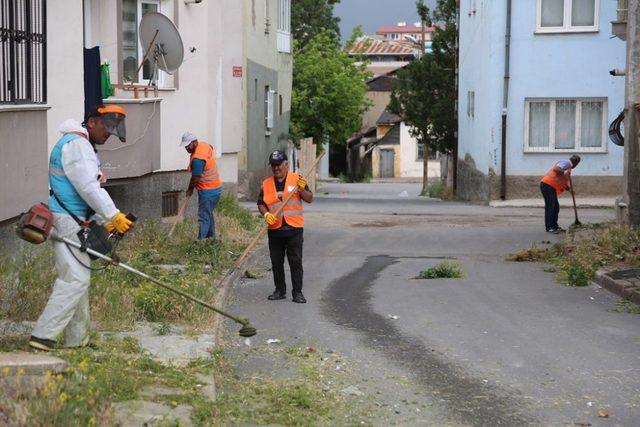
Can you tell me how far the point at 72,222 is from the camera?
8.49 meters

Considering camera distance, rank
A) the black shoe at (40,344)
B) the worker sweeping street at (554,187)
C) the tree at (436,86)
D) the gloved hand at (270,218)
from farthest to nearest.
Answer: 1. the tree at (436,86)
2. the worker sweeping street at (554,187)
3. the gloved hand at (270,218)
4. the black shoe at (40,344)

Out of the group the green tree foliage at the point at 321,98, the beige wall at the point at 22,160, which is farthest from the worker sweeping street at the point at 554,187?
the green tree foliage at the point at 321,98

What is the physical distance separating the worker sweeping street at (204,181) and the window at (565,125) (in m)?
13.9

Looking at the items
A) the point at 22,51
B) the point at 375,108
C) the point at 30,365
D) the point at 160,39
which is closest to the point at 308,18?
the point at 375,108

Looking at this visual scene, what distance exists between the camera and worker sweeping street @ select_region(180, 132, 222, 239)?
16062 millimetres

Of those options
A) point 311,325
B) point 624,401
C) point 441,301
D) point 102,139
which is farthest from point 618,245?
point 102,139

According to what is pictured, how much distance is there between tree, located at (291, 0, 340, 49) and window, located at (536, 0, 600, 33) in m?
41.5

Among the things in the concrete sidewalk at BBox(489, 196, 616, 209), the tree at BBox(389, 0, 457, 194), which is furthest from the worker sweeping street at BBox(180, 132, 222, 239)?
the tree at BBox(389, 0, 457, 194)

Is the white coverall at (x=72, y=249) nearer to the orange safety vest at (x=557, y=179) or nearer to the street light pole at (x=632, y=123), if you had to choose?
the street light pole at (x=632, y=123)

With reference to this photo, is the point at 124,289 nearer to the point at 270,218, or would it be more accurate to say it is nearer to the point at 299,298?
the point at 270,218

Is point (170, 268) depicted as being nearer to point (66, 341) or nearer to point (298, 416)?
point (66, 341)

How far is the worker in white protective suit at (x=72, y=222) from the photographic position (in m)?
8.30

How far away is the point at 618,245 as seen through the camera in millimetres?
15672

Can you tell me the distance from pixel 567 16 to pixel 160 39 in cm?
1436
